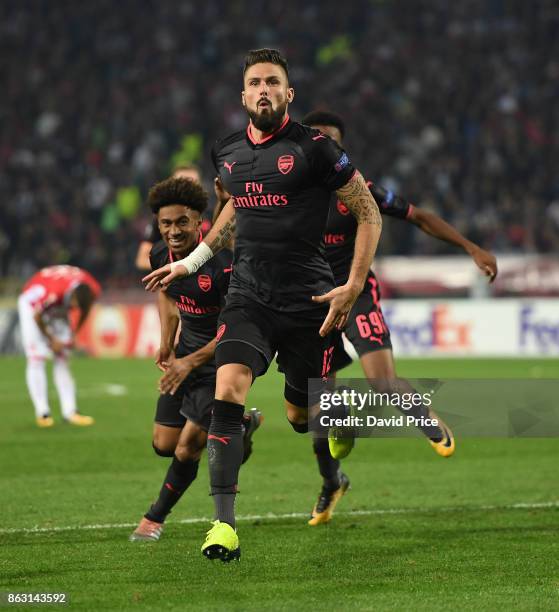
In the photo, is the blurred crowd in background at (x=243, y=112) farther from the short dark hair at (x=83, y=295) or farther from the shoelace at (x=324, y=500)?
the shoelace at (x=324, y=500)

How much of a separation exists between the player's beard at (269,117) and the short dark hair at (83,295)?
301 inches

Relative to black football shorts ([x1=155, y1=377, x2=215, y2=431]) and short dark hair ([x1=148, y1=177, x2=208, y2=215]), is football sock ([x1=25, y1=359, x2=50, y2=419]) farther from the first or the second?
short dark hair ([x1=148, y1=177, x2=208, y2=215])

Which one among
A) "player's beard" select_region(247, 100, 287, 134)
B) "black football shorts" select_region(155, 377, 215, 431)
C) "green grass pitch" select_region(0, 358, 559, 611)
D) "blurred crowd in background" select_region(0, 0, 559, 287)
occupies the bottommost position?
"green grass pitch" select_region(0, 358, 559, 611)

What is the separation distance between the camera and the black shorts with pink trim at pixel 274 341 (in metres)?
5.80

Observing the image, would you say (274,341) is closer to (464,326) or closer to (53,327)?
(53,327)

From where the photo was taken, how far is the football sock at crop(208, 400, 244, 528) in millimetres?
5566

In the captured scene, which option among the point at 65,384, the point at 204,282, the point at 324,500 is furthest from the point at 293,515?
the point at 65,384

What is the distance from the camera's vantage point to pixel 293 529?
23.0ft

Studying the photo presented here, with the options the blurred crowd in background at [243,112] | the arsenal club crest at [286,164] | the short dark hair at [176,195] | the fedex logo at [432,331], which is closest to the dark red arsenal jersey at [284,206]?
the arsenal club crest at [286,164]

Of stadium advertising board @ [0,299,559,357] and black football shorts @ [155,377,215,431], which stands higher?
stadium advertising board @ [0,299,559,357]

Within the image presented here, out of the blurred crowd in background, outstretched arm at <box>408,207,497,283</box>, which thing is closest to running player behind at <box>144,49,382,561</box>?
outstretched arm at <box>408,207,497,283</box>

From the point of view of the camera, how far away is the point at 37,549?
630 cm

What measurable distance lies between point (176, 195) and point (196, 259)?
24.6 inches

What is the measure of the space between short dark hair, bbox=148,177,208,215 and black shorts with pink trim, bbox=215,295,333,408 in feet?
2.68
